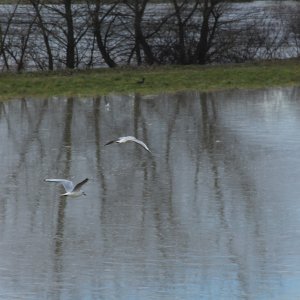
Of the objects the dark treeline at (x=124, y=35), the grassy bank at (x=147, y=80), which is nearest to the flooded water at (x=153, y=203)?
the grassy bank at (x=147, y=80)

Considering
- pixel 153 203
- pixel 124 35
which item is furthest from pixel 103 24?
pixel 153 203

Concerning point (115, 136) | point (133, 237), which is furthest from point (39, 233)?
point (115, 136)

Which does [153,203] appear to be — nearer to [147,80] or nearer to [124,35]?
[147,80]

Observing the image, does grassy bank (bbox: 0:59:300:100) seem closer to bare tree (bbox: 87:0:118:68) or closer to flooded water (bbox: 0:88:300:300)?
bare tree (bbox: 87:0:118:68)

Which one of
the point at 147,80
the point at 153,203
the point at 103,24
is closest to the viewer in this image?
the point at 153,203

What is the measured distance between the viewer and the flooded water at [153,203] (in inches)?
354

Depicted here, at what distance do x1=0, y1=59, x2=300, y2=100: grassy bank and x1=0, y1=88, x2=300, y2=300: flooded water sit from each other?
5.22 feet

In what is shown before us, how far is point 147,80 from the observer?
20703 millimetres

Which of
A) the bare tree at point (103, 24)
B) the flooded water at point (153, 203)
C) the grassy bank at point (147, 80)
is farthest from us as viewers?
the bare tree at point (103, 24)

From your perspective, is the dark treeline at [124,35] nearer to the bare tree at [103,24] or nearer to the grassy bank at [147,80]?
the bare tree at [103,24]

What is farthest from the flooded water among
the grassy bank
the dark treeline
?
the dark treeline

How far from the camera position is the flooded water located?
8984 mm

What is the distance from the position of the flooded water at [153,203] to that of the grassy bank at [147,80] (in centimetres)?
159

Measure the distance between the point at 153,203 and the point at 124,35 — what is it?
12.4 meters
